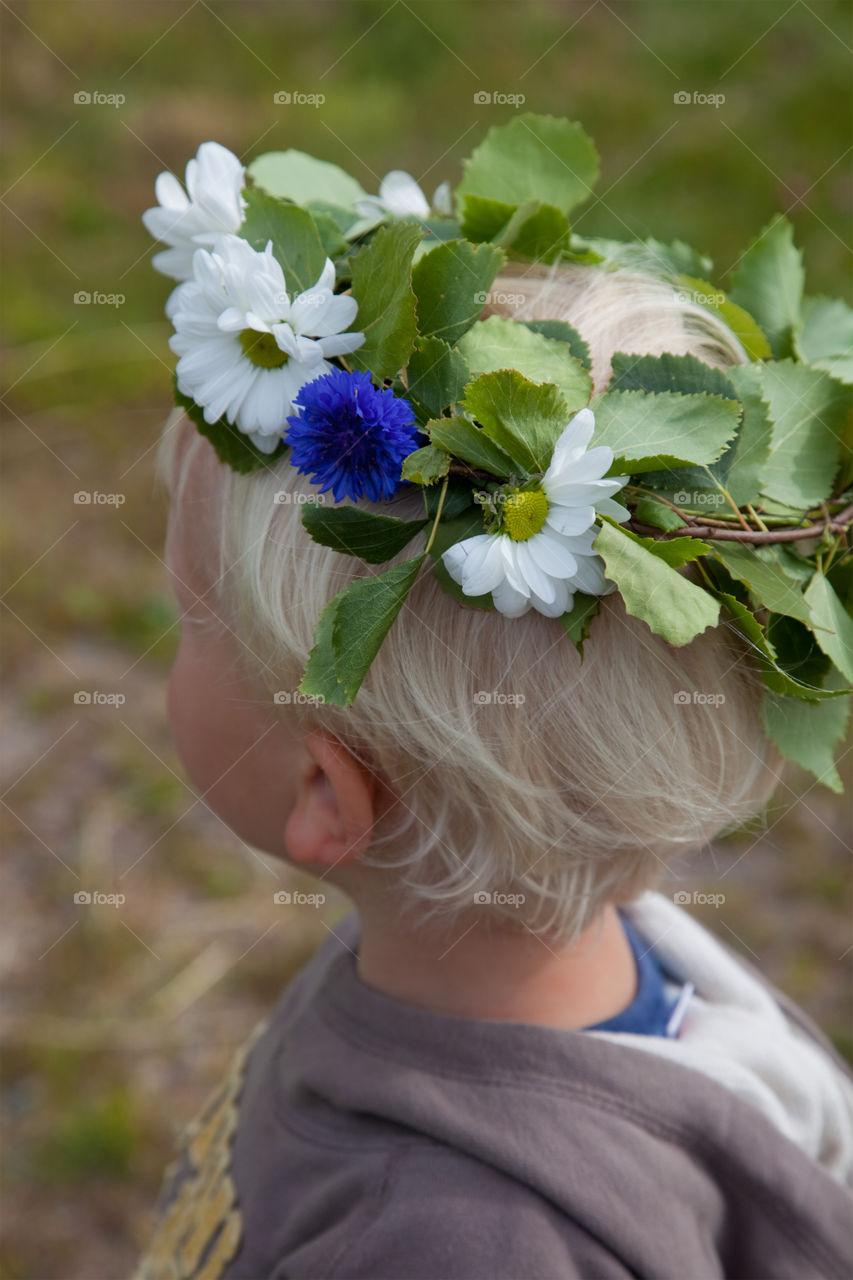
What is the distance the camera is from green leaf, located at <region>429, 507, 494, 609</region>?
31.9 inches

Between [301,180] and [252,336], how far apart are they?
261 millimetres

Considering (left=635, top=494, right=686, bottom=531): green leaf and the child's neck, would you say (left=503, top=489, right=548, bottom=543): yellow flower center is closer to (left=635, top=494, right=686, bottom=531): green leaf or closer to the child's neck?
(left=635, top=494, right=686, bottom=531): green leaf

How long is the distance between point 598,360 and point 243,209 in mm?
306

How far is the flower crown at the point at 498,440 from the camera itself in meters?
0.77

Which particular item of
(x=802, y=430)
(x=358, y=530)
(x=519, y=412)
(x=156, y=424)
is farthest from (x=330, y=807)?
(x=156, y=424)

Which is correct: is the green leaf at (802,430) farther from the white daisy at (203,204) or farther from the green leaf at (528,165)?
the white daisy at (203,204)

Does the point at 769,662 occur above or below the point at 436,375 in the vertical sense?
below

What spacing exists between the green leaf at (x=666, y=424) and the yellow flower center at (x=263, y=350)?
0.79ft

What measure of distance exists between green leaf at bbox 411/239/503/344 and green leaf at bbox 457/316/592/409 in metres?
0.01

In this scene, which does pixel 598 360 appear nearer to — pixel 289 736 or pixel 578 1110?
pixel 289 736

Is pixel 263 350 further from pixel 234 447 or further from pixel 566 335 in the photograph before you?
pixel 566 335

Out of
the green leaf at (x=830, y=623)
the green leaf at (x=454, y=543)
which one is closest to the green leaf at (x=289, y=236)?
the green leaf at (x=454, y=543)

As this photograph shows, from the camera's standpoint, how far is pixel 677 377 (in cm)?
82

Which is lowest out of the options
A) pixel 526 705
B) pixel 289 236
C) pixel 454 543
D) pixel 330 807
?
pixel 330 807
